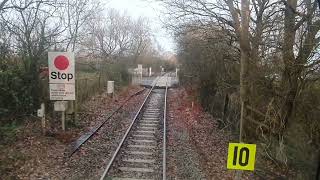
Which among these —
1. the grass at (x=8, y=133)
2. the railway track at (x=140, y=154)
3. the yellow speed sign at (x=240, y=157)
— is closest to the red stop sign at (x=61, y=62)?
the grass at (x=8, y=133)

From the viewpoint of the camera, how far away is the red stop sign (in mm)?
13505

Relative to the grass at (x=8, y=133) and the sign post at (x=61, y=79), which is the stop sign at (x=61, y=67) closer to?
the sign post at (x=61, y=79)

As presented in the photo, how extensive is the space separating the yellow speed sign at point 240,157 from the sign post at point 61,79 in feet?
26.8

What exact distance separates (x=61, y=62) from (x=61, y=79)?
62 cm

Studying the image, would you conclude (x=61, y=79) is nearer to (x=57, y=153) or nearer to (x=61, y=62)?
(x=61, y=62)

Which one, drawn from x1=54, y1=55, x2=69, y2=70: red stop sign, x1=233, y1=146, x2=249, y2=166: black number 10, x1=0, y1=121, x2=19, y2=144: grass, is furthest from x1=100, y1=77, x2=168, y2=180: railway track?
x1=54, y1=55, x2=69, y2=70: red stop sign

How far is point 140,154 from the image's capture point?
1154 cm

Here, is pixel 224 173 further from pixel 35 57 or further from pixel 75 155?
pixel 35 57

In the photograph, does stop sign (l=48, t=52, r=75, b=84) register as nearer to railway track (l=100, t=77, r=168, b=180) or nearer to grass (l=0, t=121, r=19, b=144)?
grass (l=0, t=121, r=19, b=144)

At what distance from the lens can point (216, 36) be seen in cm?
1465

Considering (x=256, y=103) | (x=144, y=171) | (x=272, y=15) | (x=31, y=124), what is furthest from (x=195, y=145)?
(x=31, y=124)

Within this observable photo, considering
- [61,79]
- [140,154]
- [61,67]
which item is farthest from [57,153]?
[61,67]

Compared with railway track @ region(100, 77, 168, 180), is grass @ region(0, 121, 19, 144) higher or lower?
higher

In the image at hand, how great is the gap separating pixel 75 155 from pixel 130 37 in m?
50.5
